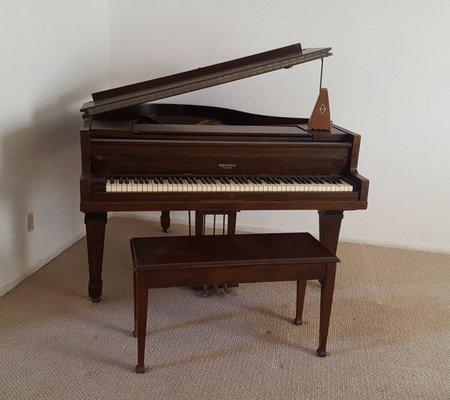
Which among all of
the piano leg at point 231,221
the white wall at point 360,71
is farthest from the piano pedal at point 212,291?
the white wall at point 360,71

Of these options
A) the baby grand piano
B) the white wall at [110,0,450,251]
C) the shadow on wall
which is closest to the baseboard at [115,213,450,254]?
the white wall at [110,0,450,251]

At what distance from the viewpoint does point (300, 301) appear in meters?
2.43

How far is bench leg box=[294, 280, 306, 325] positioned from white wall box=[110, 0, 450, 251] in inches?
53.2

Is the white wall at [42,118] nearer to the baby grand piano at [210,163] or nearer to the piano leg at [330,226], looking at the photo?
the baby grand piano at [210,163]

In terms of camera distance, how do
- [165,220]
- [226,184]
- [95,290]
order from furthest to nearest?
[165,220], [95,290], [226,184]

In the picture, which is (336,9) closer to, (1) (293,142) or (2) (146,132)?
(1) (293,142)

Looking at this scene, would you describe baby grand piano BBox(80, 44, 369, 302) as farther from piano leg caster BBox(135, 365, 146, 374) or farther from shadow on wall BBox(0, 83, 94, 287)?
piano leg caster BBox(135, 365, 146, 374)

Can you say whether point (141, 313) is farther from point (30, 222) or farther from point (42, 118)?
point (42, 118)

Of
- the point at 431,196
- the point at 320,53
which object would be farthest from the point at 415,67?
the point at 320,53

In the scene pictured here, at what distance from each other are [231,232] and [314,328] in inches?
26.6

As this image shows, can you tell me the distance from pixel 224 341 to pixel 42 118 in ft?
5.36

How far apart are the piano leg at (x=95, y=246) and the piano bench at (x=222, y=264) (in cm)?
31

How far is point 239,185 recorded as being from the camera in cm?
230

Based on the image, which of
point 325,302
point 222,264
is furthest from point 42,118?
point 325,302
